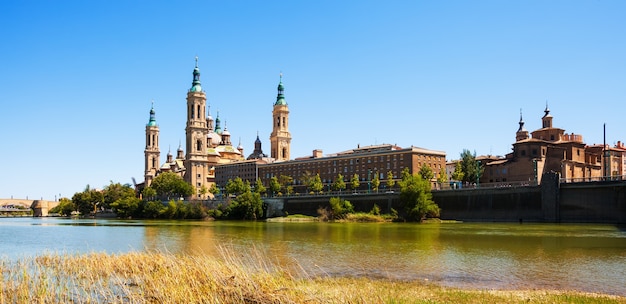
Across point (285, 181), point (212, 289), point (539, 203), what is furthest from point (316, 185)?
point (212, 289)

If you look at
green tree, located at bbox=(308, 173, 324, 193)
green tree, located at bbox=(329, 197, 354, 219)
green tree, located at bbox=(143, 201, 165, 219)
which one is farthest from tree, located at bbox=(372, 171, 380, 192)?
green tree, located at bbox=(143, 201, 165, 219)

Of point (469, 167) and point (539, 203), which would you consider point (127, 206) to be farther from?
point (539, 203)

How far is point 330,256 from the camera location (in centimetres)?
3591

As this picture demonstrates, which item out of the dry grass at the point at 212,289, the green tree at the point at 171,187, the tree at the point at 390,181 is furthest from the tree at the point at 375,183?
the dry grass at the point at 212,289

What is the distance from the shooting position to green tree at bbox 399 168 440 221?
317 ft

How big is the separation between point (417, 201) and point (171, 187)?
102953mm

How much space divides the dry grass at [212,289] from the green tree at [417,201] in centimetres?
7356

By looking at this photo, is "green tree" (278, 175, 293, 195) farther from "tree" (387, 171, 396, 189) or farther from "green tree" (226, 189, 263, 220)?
"green tree" (226, 189, 263, 220)

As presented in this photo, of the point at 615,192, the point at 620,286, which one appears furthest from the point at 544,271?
the point at 615,192

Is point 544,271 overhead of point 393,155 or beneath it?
beneath

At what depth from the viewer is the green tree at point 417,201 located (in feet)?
317

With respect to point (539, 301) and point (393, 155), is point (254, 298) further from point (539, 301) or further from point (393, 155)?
point (393, 155)

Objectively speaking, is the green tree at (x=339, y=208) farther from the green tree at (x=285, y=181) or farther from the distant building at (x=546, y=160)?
the green tree at (x=285, y=181)

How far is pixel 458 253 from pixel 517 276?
11145 mm
